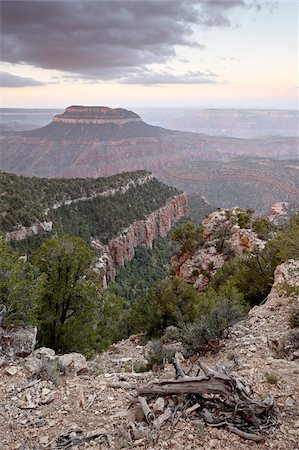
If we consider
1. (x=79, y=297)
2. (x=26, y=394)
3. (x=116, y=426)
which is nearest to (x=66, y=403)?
(x=26, y=394)

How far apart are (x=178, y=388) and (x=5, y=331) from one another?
6461 millimetres

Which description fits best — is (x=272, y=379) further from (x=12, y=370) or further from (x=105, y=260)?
(x=105, y=260)

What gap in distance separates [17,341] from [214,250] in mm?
20375

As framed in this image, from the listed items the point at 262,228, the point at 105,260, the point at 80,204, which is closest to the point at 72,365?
the point at 262,228

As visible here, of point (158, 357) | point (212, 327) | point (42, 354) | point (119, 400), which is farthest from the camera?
point (212, 327)

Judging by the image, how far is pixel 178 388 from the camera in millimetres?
6223

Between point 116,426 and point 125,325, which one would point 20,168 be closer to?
point 125,325

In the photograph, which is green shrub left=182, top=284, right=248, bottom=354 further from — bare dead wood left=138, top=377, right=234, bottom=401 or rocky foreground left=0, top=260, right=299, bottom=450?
bare dead wood left=138, top=377, right=234, bottom=401

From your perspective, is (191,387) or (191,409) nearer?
(191,409)

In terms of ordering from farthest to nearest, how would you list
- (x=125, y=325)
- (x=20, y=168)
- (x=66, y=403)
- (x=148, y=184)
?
1. (x=20, y=168)
2. (x=148, y=184)
3. (x=125, y=325)
4. (x=66, y=403)

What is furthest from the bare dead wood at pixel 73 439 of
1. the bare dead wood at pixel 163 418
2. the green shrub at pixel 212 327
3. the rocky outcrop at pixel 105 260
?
the rocky outcrop at pixel 105 260

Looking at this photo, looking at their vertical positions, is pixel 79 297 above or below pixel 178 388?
below

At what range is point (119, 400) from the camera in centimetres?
734

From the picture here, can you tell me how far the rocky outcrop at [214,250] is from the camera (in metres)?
26.4
